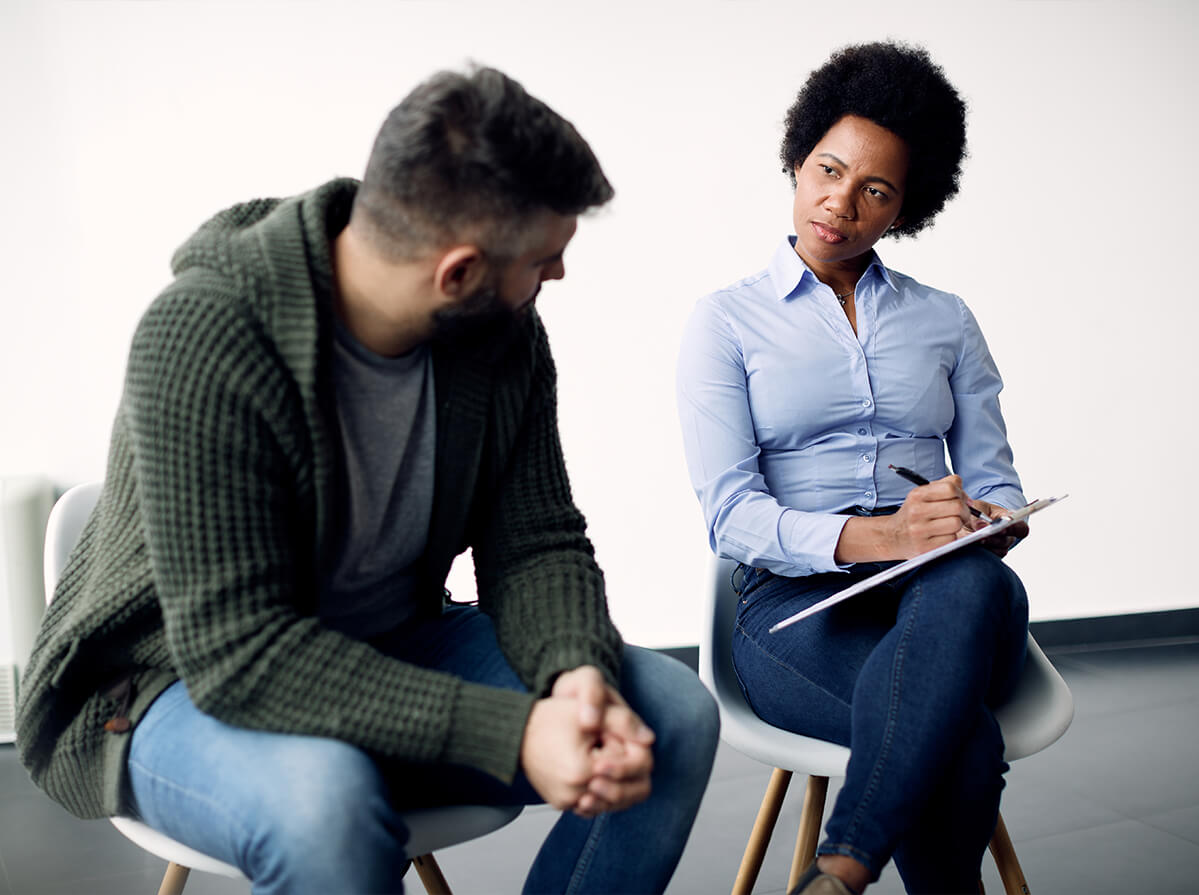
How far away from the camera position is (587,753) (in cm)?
93

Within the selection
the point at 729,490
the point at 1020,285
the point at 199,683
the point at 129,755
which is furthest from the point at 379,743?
the point at 1020,285

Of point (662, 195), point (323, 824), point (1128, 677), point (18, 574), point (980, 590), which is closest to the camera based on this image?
point (323, 824)

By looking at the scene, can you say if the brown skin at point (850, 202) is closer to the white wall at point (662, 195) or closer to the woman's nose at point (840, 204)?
the woman's nose at point (840, 204)

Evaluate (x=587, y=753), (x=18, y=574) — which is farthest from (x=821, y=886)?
(x=18, y=574)

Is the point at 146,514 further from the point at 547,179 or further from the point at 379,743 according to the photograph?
the point at 547,179

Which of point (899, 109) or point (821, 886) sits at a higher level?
point (899, 109)

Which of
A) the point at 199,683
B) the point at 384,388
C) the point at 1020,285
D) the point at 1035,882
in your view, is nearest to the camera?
the point at 199,683

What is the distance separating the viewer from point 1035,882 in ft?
5.96

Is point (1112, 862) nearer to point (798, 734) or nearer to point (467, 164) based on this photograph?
point (798, 734)

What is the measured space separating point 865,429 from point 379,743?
0.92 metres

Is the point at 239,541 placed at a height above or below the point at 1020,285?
below

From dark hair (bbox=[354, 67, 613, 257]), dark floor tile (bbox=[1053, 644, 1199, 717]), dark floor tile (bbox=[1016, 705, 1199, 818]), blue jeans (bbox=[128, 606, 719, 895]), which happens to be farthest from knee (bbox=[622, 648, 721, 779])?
dark floor tile (bbox=[1053, 644, 1199, 717])

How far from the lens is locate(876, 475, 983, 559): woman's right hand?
132 centimetres

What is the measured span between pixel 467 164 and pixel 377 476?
345 millimetres
